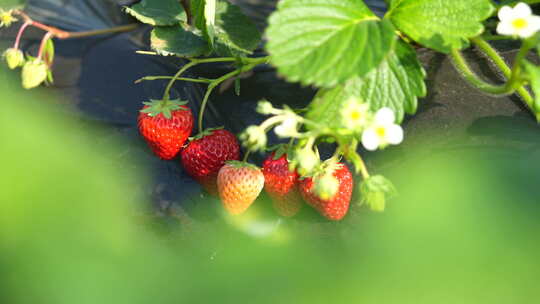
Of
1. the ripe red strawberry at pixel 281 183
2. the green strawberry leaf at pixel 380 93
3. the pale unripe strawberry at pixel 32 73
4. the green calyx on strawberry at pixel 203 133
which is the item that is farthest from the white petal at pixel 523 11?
the pale unripe strawberry at pixel 32 73

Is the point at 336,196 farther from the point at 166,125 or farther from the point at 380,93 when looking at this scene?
the point at 166,125

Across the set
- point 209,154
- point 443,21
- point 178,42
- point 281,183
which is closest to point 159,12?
point 178,42

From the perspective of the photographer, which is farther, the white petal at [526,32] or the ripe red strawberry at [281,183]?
the ripe red strawberry at [281,183]

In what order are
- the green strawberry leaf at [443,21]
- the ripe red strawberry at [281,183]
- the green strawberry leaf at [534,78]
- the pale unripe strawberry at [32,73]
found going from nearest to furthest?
the green strawberry leaf at [534,78]
the green strawberry leaf at [443,21]
the ripe red strawberry at [281,183]
the pale unripe strawberry at [32,73]

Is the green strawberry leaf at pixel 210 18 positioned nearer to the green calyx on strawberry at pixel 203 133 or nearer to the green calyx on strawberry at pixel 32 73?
the green calyx on strawberry at pixel 203 133

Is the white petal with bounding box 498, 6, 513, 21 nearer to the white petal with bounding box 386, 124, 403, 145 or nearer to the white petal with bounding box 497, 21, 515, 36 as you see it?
the white petal with bounding box 497, 21, 515, 36
